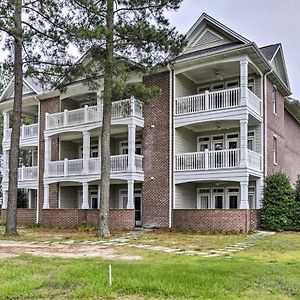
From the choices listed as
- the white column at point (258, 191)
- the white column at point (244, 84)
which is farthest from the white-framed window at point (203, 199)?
the white column at point (244, 84)

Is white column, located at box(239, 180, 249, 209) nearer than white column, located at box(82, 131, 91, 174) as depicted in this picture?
Yes

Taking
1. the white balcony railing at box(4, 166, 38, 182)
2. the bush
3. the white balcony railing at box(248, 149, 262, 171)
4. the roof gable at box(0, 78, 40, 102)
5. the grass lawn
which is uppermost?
the roof gable at box(0, 78, 40, 102)

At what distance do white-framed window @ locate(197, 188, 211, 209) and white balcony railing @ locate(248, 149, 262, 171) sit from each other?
10.7 feet

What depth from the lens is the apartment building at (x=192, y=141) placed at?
65.7ft

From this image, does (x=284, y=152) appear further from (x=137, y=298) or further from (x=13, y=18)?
(x=137, y=298)

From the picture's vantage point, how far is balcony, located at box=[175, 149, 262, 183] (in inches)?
783

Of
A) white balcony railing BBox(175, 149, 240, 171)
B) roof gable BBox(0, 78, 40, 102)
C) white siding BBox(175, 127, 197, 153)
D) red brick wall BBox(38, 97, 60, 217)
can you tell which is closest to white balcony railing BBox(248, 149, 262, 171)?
white balcony railing BBox(175, 149, 240, 171)

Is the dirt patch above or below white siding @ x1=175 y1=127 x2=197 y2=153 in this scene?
below

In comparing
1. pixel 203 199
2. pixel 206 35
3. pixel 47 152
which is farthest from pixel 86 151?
pixel 206 35

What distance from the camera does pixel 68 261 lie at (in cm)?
1026

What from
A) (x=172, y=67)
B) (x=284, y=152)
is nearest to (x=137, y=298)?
(x=172, y=67)

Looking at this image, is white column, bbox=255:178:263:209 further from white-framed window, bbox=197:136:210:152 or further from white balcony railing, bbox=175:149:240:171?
white-framed window, bbox=197:136:210:152

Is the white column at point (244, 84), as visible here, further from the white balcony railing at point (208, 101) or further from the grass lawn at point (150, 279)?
the grass lawn at point (150, 279)

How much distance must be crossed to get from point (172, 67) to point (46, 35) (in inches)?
258
